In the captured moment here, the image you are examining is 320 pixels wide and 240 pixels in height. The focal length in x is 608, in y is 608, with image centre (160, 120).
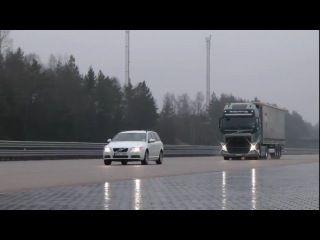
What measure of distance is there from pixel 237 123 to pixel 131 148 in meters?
14.6

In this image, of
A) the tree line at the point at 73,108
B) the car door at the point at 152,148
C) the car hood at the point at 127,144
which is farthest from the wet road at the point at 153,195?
the tree line at the point at 73,108

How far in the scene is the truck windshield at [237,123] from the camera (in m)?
39.8

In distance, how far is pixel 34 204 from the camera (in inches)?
420

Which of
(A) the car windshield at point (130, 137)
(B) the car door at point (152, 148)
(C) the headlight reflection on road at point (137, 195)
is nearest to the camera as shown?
(C) the headlight reflection on road at point (137, 195)

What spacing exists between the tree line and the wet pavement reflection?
70.8 ft

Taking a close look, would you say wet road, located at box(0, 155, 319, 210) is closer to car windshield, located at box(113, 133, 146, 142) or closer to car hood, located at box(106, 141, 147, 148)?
car hood, located at box(106, 141, 147, 148)

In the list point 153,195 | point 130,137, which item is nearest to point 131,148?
point 130,137

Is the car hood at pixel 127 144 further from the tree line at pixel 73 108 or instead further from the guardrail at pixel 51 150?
the tree line at pixel 73 108

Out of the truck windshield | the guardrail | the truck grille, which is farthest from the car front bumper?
the truck windshield

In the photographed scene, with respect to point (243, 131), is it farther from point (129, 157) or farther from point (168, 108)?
point (129, 157)

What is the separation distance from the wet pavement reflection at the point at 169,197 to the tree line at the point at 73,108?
850 inches

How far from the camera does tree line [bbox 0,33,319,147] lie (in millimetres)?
38219

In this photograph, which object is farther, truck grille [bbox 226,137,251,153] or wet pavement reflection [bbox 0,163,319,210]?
truck grille [bbox 226,137,251,153]
